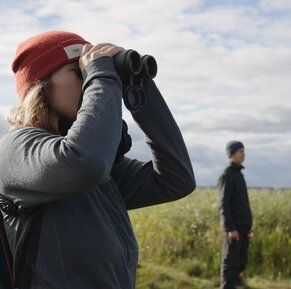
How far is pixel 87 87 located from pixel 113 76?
9 centimetres

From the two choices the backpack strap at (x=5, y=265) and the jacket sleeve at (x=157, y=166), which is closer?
the backpack strap at (x=5, y=265)

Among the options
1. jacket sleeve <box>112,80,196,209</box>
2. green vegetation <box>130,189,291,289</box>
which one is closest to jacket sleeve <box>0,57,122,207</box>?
jacket sleeve <box>112,80,196,209</box>

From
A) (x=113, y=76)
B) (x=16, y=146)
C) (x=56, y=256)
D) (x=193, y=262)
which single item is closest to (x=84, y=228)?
(x=56, y=256)

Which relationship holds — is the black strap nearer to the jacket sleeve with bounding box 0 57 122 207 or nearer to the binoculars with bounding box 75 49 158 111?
the jacket sleeve with bounding box 0 57 122 207

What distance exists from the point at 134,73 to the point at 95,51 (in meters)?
0.14

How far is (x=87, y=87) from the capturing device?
A: 85.8 inches

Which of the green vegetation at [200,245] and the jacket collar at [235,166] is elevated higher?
the jacket collar at [235,166]

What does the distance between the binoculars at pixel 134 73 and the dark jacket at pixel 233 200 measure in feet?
19.6

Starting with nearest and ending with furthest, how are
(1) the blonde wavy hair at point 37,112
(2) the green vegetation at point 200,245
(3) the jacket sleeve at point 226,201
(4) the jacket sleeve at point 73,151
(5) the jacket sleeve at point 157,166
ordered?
(4) the jacket sleeve at point 73,151 < (1) the blonde wavy hair at point 37,112 < (5) the jacket sleeve at point 157,166 < (3) the jacket sleeve at point 226,201 < (2) the green vegetation at point 200,245

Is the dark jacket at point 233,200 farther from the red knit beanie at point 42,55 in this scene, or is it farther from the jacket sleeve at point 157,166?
the red knit beanie at point 42,55

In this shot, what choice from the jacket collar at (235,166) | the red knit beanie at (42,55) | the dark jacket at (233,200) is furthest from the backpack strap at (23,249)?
the jacket collar at (235,166)

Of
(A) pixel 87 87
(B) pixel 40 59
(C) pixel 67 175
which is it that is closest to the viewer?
(C) pixel 67 175

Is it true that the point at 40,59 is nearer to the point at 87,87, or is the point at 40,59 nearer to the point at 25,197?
the point at 87,87

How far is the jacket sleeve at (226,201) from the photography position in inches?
326
